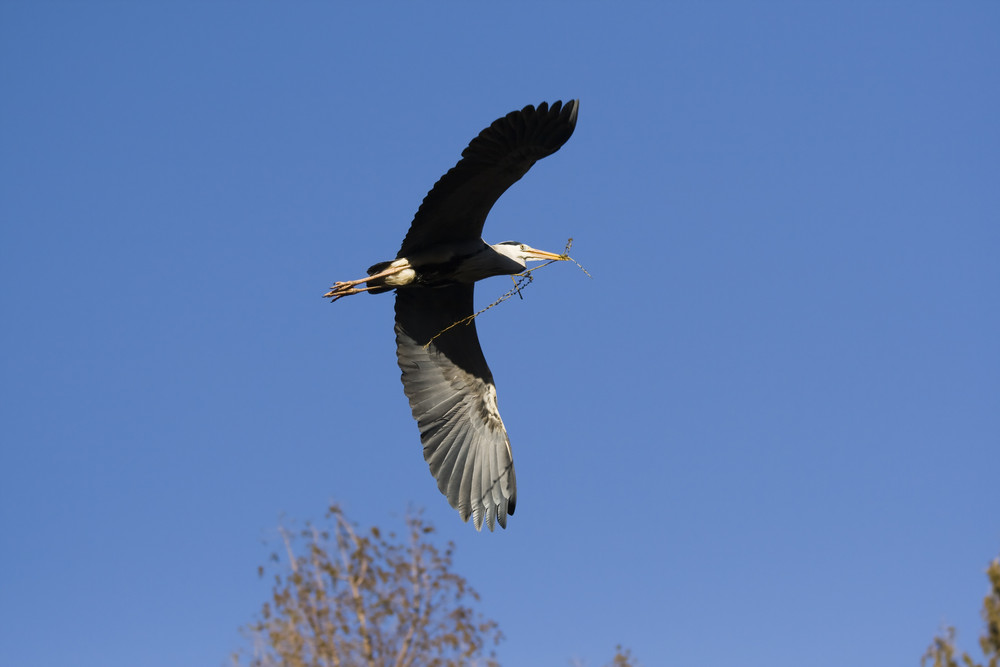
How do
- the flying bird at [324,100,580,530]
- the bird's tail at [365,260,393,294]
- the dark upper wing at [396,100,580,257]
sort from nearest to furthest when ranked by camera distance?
the dark upper wing at [396,100,580,257] < the flying bird at [324,100,580,530] < the bird's tail at [365,260,393,294]

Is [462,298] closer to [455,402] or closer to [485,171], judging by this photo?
[455,402]

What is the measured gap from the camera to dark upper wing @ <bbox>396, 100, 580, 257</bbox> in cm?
873

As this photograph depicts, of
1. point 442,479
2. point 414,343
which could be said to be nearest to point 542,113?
point 414,343

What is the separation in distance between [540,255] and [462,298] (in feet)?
2.65

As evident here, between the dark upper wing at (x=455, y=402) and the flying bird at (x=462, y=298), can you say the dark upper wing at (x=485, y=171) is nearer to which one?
the flying bird at (x=462, y=298)

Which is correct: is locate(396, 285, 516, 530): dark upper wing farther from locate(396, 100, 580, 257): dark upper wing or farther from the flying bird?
locate(396, 100, 580, 257): dark upper wing

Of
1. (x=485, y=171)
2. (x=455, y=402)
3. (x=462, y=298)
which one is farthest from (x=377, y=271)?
(x=455, y=402)

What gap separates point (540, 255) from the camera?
10.2 m

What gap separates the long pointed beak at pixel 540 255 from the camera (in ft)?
33.3

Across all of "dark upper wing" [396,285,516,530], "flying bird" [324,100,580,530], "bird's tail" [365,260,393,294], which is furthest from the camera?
"dark upper wing" [396,285,516,530]

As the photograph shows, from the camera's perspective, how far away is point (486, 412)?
10836 mm

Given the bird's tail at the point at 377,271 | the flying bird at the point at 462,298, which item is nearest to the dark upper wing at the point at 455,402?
the flying bird at the point at 462,298

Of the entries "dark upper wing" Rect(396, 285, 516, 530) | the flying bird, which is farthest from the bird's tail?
"dark upper wing" Rect(396, 285, 516, 530)

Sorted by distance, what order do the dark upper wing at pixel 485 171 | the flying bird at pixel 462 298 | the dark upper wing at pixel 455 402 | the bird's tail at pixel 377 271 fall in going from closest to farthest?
the dark upper wing at pixel 485 171
the flying bird at pixel 462 298
the bird's tail at pixel 377 271
the dark upper wing at pixel 455 402
